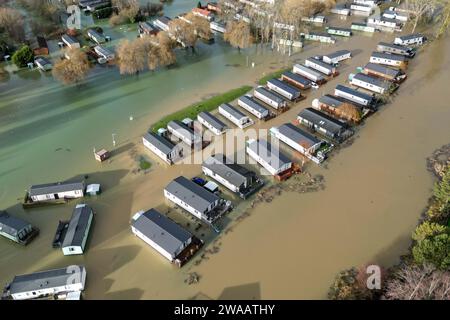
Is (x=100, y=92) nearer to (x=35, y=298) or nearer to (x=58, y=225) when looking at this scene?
(x=58, y=225)

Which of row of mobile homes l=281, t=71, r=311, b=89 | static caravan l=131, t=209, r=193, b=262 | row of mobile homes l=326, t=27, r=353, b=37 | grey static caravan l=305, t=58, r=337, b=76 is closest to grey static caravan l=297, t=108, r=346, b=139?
row of mobile homes l=281, t=71, r=311, b=89

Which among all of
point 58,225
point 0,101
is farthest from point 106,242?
point 0,101

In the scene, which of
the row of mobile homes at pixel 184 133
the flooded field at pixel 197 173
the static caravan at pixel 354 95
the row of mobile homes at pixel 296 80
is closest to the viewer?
the flooded field at pixel 197 173

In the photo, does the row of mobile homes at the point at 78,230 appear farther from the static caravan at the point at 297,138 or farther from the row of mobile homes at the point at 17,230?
the static caravan at the point at 297,138

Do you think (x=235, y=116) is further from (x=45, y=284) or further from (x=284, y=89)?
(x=45, y=284)

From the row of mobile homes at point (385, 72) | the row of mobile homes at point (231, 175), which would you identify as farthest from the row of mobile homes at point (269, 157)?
the row of mobile homes at point (385, 72)

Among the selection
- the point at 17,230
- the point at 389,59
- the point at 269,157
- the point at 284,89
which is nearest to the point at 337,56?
the point at 389,59
